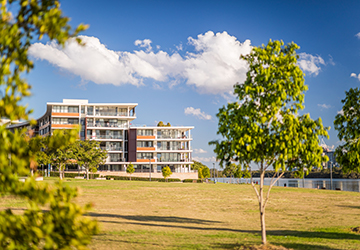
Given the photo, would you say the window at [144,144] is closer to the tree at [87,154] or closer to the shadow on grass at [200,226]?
the tree at [87,154]

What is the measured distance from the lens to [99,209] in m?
23.4

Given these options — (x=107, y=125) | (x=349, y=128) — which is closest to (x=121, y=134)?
(x=107, y=125)

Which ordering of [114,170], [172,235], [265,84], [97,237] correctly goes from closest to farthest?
1. [265,84]
2. [97,237]
3. [172,235]
4. [114,170]

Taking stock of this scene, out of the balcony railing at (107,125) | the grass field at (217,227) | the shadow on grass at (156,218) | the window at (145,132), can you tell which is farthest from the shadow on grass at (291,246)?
the window at (145,132)

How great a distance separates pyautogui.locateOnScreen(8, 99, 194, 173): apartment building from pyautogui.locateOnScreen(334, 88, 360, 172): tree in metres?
74.0

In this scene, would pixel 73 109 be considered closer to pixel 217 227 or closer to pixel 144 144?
pixel 144 144

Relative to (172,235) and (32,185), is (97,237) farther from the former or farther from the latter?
(32,185)

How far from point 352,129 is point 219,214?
11.2 m

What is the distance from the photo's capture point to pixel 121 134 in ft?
301

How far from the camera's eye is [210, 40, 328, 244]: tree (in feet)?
Answer: 38.8

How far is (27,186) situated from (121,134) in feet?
291

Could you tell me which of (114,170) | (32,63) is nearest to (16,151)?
(32,63)

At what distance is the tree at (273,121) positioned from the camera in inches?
465

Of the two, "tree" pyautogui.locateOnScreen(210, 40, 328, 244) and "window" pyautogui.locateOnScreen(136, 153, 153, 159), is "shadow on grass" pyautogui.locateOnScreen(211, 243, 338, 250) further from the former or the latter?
"window" pyautogui.locateOnScreen(136, 153, 153, 159)
